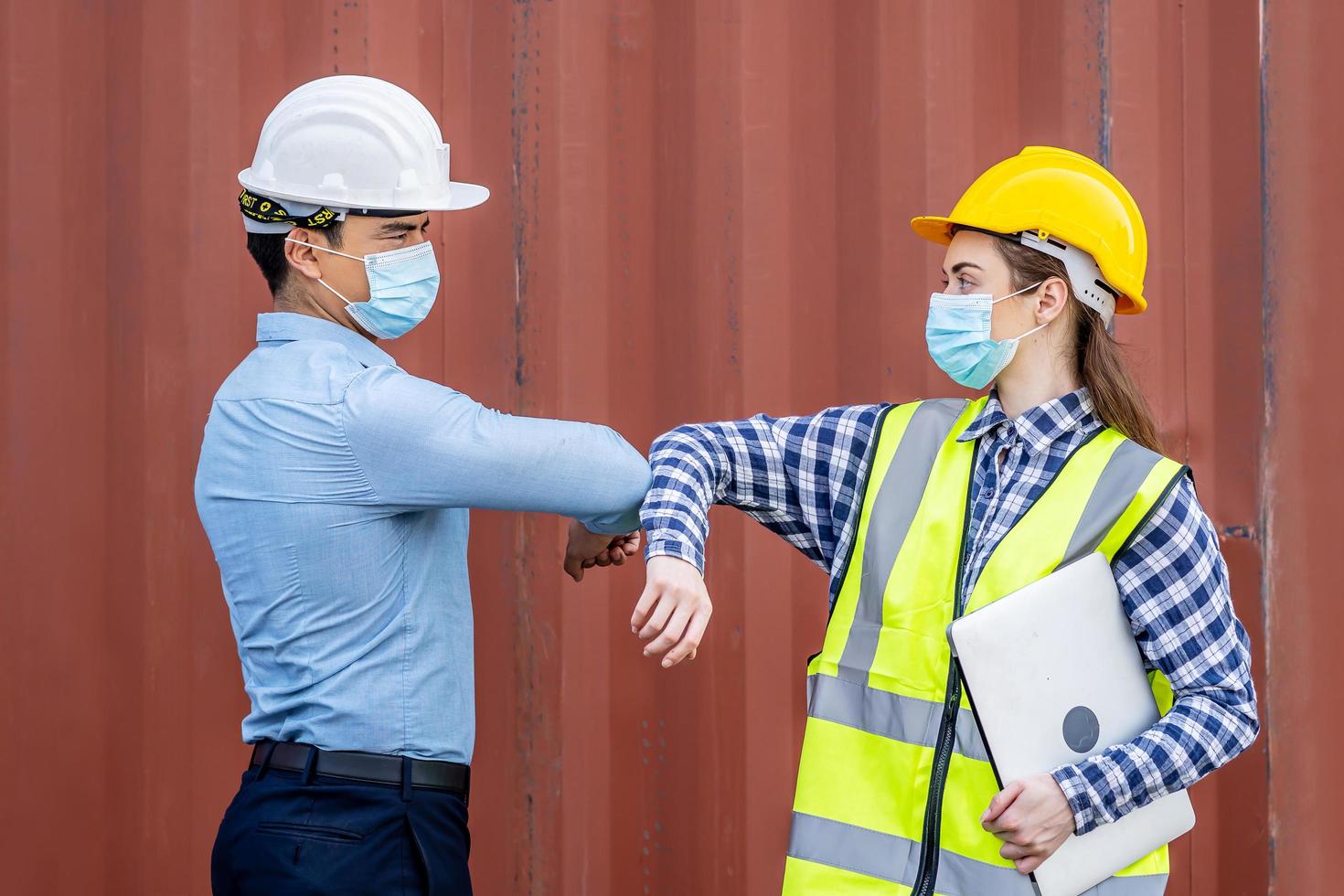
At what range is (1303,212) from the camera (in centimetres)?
269

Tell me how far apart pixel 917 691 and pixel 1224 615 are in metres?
0.41

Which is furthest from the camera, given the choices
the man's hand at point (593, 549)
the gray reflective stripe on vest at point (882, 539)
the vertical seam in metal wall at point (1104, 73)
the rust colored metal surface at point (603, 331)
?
the vertical seam in metal wall at point (1104, 73)

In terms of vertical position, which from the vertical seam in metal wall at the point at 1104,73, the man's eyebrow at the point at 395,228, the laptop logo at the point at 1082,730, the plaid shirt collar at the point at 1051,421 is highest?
the vertical seam in metal wall at the point at 1104,73

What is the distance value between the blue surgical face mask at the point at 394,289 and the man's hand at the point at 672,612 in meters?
0.55

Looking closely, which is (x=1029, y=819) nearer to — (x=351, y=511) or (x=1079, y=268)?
(x=1079, y=268)

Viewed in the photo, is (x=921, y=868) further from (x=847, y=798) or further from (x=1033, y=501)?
(x=1033, y=501)

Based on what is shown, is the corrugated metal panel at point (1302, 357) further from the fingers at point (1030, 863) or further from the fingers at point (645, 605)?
the fingers at point (645, 605)

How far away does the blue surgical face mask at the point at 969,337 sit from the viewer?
1.74 metres

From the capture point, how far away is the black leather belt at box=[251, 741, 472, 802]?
1.60 meters

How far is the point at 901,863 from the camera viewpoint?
1585 mm

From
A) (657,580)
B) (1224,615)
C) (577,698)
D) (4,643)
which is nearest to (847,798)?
(657,580)

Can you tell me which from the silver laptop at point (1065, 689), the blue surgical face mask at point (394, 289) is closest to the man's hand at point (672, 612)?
the silver laptop at point (1065, 689)

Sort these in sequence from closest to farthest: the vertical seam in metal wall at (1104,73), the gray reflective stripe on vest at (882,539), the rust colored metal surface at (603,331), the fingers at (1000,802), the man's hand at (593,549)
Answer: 1. the fingers at (1000,802)
2. the gray reflective stripe on vest at (882,539)
3. the man's hand at (593,549)
4. the rust colored metal surface at (603,331)
5. the vertical seam in metal wall at (1104,73)

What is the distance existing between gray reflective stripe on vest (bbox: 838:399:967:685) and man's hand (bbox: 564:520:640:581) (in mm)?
437
